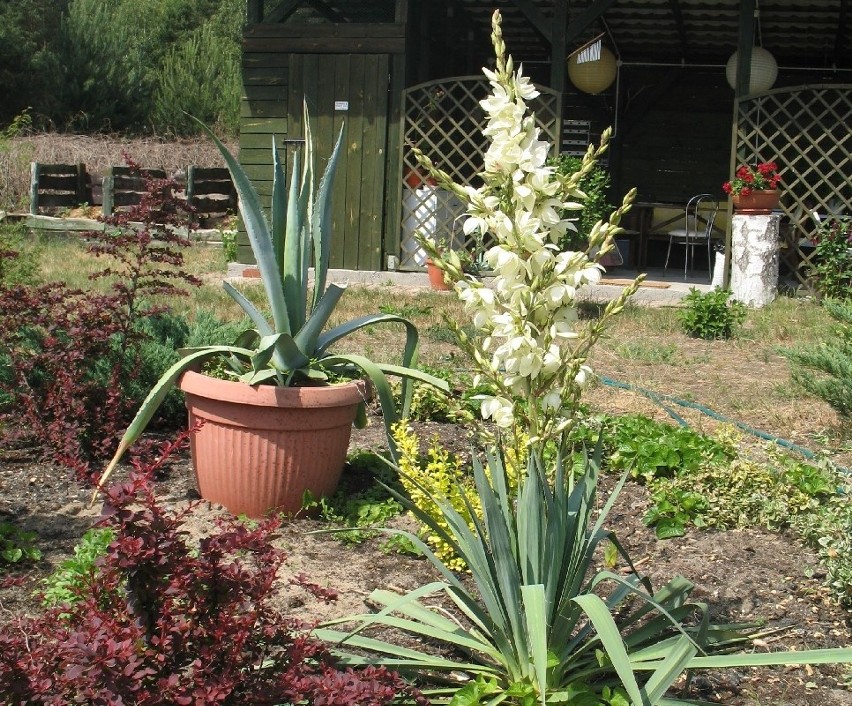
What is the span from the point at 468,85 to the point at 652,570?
9835 millimetres

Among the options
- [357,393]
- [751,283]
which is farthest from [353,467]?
[751,283]

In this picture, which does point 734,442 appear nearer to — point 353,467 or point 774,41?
point 353,467

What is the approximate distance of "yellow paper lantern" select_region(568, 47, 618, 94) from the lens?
13039mm

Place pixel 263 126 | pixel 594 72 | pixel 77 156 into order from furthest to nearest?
pixel 77 156
pixel 594 72
pixel 263 126

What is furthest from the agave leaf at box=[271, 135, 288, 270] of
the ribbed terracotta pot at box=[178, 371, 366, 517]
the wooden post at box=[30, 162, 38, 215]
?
the wooden post at box=[30, 162, 38, 215]

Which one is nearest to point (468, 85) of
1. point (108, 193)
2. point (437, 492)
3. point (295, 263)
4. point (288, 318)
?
point (108, 193)

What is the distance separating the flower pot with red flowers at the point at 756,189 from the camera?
9.88 m

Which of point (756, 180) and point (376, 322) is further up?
point (756, 180)

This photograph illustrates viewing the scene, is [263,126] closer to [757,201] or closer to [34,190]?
[757,201]

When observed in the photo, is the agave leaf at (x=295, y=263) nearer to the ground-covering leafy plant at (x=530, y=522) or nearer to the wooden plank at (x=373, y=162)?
the ground-covering leafy plant at (x=530, y=522)

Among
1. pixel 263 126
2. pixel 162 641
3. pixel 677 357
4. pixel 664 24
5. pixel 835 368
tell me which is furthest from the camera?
pixel 664 24

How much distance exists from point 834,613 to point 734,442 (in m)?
1.43

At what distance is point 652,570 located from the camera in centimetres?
370

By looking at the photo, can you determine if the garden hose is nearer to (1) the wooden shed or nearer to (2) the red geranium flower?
(1) the wooden shed
